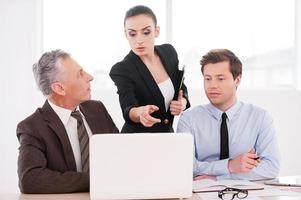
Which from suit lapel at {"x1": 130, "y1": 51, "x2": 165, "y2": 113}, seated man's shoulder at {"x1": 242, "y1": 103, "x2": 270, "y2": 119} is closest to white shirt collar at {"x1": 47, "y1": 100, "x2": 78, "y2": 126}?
suit lapel at {"x1": 130, "y1": 51, "x2": 165, "y2": 113}

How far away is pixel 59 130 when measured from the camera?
6.50 feet

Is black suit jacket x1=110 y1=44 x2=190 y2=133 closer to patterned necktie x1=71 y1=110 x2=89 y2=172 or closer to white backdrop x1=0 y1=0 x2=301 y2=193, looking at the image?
patterned necktie x1=71 y1=110 x2=89 y2=172

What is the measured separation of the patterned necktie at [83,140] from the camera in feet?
6.74

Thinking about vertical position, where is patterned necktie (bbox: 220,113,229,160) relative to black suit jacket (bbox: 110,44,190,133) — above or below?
below

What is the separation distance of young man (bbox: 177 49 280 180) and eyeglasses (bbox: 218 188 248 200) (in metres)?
0.38

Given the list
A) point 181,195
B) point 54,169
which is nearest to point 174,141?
point 181,195

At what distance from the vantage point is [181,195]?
160 cm

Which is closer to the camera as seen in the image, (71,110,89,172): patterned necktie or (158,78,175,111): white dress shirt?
(71,110,89,172): patterned necktie

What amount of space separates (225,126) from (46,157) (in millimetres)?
918

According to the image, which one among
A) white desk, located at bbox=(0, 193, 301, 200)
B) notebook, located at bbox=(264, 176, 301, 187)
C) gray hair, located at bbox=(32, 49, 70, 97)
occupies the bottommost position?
notebook, located at bbox=(264, 176, 301, 187)

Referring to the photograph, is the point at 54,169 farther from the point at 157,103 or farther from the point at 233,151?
the point at 233,151

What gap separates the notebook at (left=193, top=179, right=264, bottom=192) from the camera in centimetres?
185

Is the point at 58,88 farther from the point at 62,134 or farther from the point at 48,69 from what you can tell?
the point at 62,134

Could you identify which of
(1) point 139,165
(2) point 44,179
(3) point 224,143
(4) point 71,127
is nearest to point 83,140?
(4) point 71,127
